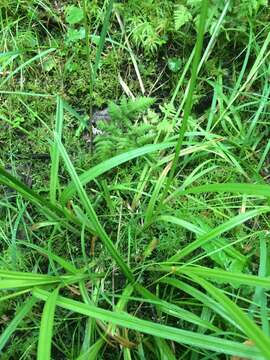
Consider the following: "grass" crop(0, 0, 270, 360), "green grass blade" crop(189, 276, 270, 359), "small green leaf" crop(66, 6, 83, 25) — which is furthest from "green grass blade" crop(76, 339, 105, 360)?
"small green leaf" crop(66, 6, 83, 25)

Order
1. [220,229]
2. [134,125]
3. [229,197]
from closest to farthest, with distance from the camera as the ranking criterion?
1. [220,229]
2. [229,197]
3. [134,125]

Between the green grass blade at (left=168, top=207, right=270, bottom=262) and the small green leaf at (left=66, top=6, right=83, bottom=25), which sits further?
the small green leaf at (left=66, top=6, right=83, bottom=25)

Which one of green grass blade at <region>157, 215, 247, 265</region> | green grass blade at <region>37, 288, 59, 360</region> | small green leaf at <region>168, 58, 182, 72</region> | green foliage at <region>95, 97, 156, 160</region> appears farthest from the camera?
small green leaf at <region>168, 58, 182, 72</region>

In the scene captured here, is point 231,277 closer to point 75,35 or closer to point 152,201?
point 152,201

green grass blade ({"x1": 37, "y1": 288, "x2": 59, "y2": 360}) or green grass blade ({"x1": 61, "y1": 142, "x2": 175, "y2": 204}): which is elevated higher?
green grass blade ({"x1": 61, "y1": 142, "x2": 175, "y2": 204})

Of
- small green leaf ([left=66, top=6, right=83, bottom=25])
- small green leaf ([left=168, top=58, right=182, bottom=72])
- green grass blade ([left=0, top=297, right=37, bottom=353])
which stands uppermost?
small green leaf ([left=66, top=6, right=83, bottom=25])

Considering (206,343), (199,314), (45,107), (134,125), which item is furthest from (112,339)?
(45,107)

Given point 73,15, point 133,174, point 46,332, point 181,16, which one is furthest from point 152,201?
point 73,15

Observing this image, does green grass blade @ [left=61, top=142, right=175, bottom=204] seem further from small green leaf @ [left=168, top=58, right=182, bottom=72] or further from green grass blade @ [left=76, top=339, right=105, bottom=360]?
small green leaf @ [left=168, top=58, right=182, bottom=72]

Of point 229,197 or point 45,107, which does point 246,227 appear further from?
point 45,107
